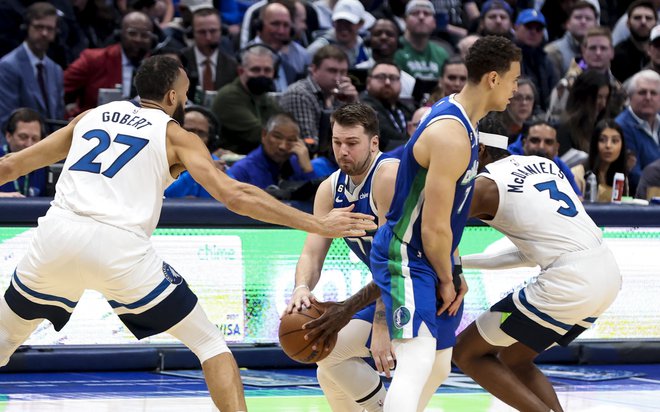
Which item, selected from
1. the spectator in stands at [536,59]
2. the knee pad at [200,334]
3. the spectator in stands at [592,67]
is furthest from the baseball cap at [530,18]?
the knee pad at [200,334]

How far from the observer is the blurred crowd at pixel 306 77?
10195 mm

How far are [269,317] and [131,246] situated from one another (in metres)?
3.35

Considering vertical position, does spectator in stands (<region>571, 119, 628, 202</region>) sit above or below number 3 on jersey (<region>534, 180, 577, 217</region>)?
below

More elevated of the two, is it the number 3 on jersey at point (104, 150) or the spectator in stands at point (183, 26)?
the number 3 on jersey at point (104, 150)

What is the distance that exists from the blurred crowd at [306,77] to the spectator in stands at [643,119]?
0.06ft

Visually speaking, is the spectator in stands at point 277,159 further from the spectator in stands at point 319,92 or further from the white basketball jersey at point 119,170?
the white basketball jersey at point 119,170

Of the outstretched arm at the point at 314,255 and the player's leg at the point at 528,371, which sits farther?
the player's leg at the point at 528,371

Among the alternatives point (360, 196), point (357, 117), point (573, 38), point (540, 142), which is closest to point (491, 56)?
point (357, 117)

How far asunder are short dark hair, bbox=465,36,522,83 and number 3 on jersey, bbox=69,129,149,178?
1.63 m

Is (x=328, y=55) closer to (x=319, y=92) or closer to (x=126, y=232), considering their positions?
(x=319, y=92)

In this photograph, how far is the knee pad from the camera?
228 inches

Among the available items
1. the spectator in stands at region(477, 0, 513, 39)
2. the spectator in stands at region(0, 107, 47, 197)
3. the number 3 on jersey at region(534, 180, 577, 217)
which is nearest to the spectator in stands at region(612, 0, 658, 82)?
the spectator in stands at region(477, 0, 513, 39)

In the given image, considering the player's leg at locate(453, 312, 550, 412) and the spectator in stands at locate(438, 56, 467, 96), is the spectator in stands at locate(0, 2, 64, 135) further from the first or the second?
the player's leg at locate(453, 312, 550, 412)

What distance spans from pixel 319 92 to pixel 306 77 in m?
0.98
